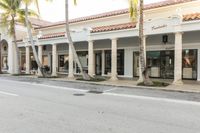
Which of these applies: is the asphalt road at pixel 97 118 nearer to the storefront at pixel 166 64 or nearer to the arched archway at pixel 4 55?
A: the storefront at pixel 166 64

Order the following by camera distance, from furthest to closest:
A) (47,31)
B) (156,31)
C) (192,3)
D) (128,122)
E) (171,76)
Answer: (47,31)
(171,76)
(192,3)
(156,31)
(128,122)

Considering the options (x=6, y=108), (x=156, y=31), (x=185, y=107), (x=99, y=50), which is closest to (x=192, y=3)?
(x=156, y=31)

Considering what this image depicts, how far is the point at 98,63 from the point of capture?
26672 millimetres

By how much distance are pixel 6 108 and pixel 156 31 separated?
1203 cm

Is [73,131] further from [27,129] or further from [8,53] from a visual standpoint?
[8,53]

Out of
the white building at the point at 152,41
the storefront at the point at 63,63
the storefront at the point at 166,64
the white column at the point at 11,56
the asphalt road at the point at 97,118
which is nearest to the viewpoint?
the asphalt road at the point at 97,118

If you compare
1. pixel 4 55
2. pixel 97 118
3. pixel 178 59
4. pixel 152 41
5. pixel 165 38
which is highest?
pixel 165 38

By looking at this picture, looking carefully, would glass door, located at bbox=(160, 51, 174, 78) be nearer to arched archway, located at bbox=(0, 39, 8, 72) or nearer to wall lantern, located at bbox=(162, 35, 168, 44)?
wall lantern, located at bbox=(162, 35, 168, 44)

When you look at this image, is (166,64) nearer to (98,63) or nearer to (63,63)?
(98,63)

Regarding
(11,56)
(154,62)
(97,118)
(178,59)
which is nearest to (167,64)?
(154,62)

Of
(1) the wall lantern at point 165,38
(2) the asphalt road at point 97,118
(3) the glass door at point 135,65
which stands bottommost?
(2) the asphalt road at point 97,118

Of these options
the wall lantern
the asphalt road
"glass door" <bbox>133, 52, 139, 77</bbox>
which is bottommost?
the asphalt road

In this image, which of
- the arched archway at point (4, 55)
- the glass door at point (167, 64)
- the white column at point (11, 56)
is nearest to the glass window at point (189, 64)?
the glass door at point (167, 64)


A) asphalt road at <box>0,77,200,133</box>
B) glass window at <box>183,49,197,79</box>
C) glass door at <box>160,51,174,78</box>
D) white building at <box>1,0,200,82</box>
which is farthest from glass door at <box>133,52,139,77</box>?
asphalt road at <box>0,77,200,133</box>
